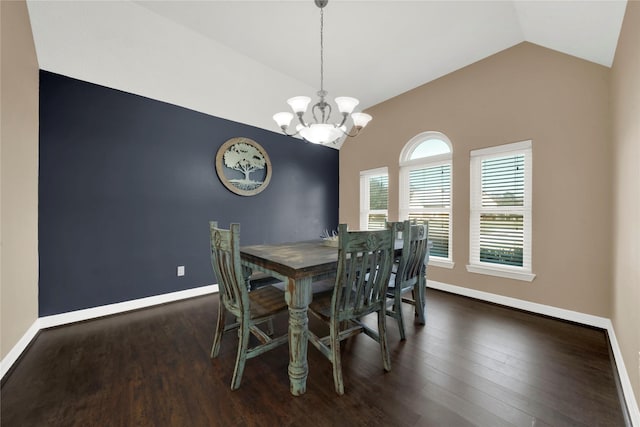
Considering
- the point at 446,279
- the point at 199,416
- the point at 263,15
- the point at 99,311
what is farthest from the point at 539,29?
the point at 99,311

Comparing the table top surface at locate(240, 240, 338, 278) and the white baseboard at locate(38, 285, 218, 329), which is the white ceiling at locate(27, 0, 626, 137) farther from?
the white baseboard at locate(38, 285, 218, 329)

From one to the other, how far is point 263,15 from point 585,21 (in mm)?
2693

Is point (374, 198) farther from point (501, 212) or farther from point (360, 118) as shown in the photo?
point (360, 118)

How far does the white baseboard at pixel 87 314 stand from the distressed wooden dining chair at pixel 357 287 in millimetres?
2187

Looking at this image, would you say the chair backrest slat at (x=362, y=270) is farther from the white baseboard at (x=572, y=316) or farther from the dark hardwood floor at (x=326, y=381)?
the white baseboard at (x=572, y=316)

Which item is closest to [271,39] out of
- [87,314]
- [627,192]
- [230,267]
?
[230,267]

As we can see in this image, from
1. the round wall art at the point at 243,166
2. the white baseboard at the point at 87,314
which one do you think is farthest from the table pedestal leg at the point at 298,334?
the round wall art at the point at 243,166

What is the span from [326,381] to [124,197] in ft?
9.37

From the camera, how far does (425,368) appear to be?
1.74 meters

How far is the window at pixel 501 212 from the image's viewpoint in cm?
281

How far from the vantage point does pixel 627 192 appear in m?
1.66

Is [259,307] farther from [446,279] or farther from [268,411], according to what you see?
[446,279]

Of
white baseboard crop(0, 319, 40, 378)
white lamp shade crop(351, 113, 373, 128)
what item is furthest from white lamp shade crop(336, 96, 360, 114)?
white baseboard crop(0, 319, 40, 378)

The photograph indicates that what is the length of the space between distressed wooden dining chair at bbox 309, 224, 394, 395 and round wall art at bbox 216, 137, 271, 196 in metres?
2.45
